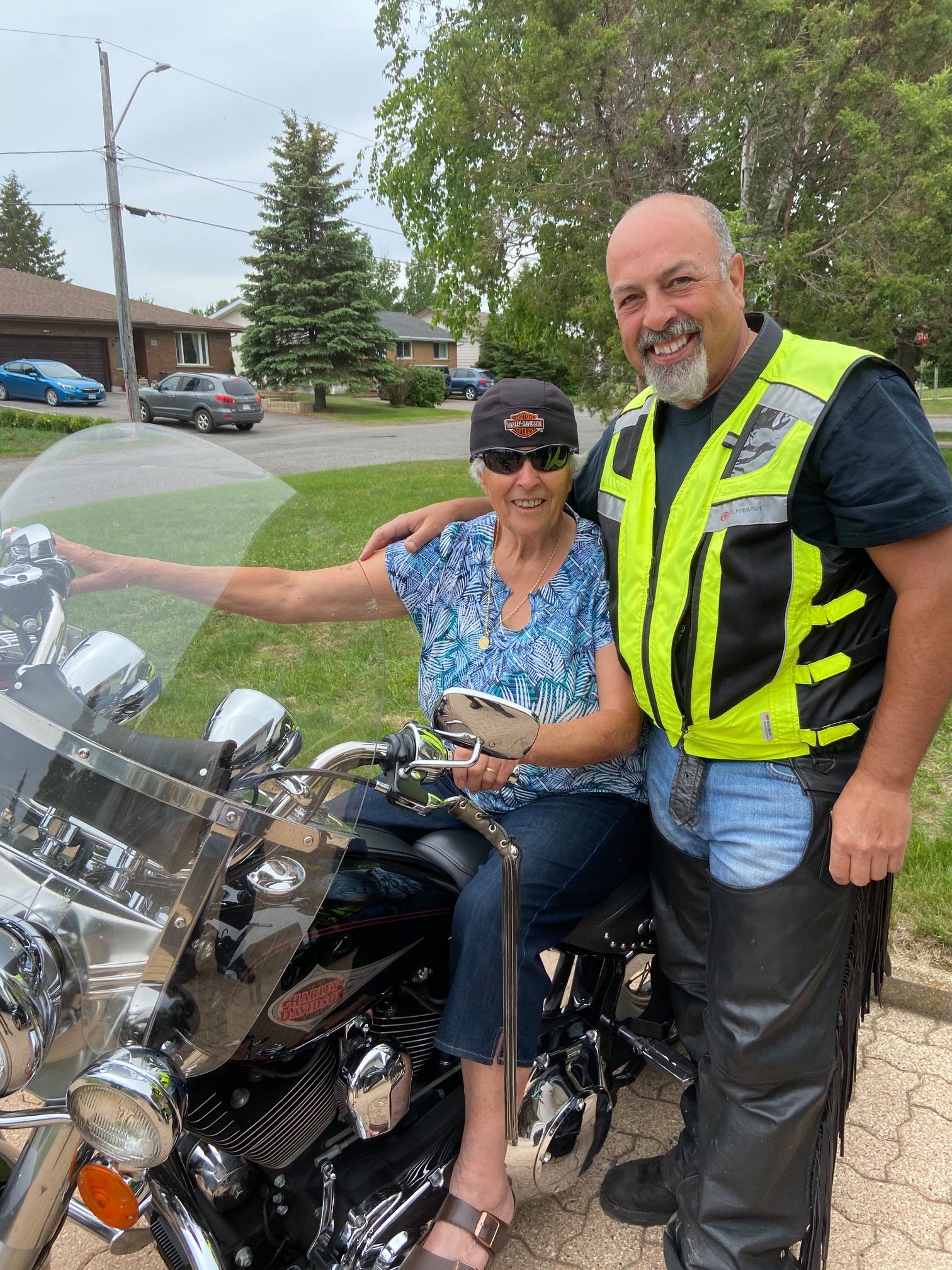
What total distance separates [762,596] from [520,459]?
615 millimetres

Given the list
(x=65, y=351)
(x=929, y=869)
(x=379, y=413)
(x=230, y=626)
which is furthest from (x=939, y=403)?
(x=230, y=626)

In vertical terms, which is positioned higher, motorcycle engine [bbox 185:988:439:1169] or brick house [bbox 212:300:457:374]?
brick house [bbox 212:300:457:374]

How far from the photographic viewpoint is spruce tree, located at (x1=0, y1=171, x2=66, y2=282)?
5616 centimetres

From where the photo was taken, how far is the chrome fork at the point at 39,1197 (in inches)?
52.6

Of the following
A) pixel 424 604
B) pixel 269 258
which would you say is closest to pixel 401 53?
pixel 424 604

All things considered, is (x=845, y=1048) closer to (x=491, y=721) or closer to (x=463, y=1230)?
(x=463, y=1230)

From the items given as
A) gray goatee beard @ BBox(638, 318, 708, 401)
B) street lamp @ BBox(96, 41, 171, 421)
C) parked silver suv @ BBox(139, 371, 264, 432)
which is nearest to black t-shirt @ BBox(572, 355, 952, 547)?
gray goatee beard @ BBox(638, 318, 708, 401)

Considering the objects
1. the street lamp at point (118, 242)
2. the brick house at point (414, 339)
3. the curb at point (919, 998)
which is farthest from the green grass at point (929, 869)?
the brick house at point (414, 339)

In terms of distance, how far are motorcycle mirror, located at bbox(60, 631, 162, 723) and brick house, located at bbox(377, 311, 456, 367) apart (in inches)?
2025

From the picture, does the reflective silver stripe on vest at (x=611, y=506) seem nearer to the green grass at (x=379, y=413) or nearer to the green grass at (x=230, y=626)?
the green grass at (x=230, y=626)

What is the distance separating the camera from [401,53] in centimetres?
1238

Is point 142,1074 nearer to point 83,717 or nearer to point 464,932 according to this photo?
point 83,717

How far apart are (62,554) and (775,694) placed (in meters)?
1.20

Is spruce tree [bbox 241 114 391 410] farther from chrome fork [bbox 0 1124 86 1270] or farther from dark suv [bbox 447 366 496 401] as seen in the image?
chrome fork [bbox 0 1124 86 1270]
